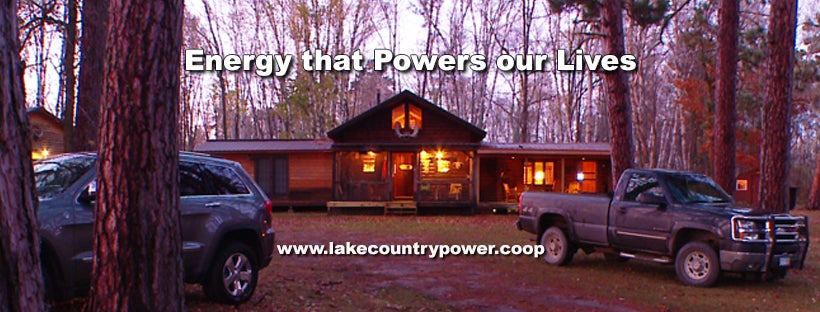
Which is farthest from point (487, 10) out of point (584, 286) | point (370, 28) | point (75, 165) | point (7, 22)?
point (7, 22)

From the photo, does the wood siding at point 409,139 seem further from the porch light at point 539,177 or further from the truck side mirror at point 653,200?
the truck side mirror at point 653,200

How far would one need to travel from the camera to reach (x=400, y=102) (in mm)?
26422

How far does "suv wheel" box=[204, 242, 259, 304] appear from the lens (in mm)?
7742

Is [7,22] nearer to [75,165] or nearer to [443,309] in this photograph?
[75,165]

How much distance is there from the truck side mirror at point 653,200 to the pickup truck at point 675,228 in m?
0.02

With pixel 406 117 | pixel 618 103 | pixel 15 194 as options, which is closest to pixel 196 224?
pixel 15 194

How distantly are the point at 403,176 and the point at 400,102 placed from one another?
434 centimetres

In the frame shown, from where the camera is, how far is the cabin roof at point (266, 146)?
1082 inches

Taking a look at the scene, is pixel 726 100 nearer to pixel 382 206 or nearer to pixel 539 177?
pixel 539 177

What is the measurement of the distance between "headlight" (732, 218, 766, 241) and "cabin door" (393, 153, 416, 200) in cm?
1932

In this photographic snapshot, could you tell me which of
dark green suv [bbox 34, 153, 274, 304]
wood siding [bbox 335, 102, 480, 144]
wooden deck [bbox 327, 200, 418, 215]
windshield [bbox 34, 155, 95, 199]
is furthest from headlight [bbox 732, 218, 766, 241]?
wooden deck [bbox 327, 200, 418, 215]

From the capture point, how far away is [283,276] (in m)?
10.5

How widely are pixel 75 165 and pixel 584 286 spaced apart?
24.5 feet

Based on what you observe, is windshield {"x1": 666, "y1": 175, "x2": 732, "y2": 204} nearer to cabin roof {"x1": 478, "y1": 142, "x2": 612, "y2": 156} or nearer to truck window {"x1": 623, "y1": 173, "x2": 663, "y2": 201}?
truck window {"x1": 623, "y1": 173, "x2": 663, "y2": 201}
